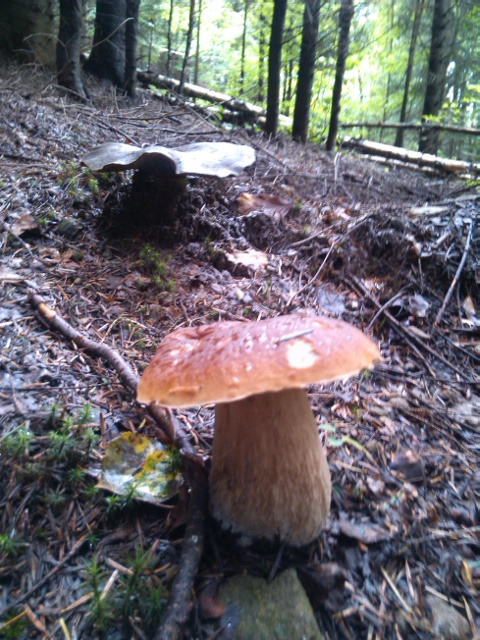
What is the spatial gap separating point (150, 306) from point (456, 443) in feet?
7.14

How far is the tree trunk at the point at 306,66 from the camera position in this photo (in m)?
6.46

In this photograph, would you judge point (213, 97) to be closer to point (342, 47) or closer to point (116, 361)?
point (342, 47)

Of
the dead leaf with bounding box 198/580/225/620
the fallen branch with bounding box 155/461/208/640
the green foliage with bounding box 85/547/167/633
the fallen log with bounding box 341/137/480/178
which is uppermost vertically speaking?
the fallen log with bounding box 341/137/480/178

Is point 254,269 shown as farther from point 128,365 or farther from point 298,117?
point 298,117

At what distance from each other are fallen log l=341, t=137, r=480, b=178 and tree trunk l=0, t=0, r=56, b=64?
6.54 meters

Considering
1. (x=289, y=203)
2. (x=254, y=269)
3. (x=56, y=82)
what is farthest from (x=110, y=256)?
(x=56, y=82)

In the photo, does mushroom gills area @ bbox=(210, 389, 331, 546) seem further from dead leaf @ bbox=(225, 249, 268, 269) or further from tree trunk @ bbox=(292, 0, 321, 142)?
tree trunk @ bbox=(292, 0, 321, 142)

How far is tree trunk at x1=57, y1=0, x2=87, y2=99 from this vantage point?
19.3 feet

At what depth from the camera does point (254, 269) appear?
137 inches

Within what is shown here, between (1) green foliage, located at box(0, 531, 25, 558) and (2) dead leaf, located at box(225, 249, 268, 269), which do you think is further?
(2) dead leaf, located at box(225, 249, 268, 269)

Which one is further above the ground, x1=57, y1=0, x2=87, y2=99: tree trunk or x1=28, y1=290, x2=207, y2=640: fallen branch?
x1=57, y1=0, x2=87, y2=99: tree trunk

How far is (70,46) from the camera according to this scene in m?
5.99

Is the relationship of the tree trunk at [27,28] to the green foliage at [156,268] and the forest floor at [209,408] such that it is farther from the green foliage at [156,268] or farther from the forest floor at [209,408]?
the green foliage at [156,268]

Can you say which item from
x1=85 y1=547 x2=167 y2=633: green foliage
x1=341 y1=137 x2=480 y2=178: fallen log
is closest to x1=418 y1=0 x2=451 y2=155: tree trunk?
x1=341 y1=137 x2=480 y2=178: fallen log
